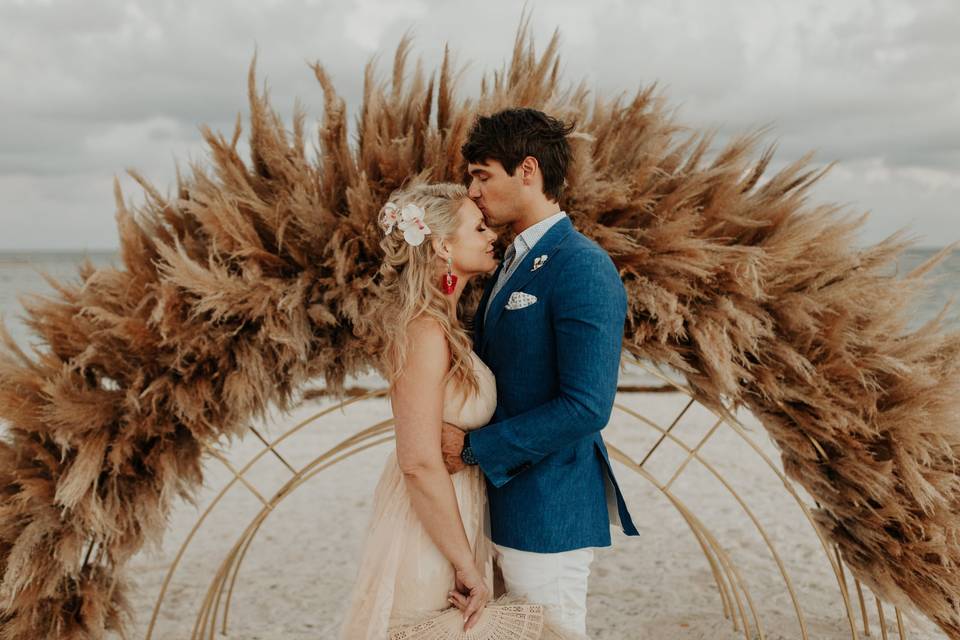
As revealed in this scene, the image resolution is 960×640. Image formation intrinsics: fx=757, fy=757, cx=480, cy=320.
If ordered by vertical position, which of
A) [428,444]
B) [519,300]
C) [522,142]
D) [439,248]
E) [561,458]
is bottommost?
[561,458]

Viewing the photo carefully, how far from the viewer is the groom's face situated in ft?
6.95

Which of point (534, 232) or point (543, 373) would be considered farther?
point (534, 232)

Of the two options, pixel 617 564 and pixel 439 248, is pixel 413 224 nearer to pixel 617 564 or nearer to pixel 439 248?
pixel 439 248

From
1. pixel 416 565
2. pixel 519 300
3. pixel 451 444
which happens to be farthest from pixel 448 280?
pixel 416 565

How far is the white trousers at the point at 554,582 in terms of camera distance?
206 centimetres

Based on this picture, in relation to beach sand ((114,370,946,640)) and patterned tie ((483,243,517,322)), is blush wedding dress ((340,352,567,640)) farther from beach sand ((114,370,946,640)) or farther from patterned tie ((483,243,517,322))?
beach sand ((114,370,946,640))

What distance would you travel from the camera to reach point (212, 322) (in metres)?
2.51

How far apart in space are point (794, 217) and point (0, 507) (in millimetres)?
2894

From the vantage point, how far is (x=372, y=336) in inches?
98.9

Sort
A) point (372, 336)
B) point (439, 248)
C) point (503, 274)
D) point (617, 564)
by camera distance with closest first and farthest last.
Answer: point (439, 248)
point (503, 274)
point (372, 336)
point (617, 564)

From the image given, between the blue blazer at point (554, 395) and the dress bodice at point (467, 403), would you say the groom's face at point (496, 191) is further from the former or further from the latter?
the dress bodice at point (467, 403)

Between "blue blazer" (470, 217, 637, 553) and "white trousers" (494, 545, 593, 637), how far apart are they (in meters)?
0.05

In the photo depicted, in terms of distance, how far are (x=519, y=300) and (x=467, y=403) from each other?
0.31 m

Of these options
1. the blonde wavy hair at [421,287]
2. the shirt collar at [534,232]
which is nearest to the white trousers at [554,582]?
the blonde wavy hair at [421,287]
